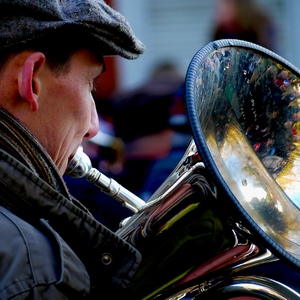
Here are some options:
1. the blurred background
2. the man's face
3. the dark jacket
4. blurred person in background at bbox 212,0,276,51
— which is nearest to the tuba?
the dark jacket

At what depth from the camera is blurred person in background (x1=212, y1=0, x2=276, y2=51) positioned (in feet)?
13.5

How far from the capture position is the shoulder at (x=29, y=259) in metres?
1.48

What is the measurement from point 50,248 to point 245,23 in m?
2.83

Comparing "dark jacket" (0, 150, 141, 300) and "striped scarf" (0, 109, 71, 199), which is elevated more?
"striped scarf" (0, 109, 71, 199)

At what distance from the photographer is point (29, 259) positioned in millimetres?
1512

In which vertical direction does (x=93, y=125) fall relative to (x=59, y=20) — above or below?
below

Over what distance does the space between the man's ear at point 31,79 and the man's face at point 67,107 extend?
0.8 inches

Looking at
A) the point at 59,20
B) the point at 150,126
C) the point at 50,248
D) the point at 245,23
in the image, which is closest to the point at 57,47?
the point at 59,20

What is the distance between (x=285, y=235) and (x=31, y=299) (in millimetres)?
764

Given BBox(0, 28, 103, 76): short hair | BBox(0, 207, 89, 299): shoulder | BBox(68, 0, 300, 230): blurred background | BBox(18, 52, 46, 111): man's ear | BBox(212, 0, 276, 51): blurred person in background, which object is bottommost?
BBox(0, 207, 89, 299): shoulder

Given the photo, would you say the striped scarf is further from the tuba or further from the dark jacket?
the tuba

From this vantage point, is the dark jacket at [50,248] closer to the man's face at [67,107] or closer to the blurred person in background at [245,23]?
the man's face at [67,107]

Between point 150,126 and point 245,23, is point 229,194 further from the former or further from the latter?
point 245,23

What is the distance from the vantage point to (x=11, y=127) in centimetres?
174
